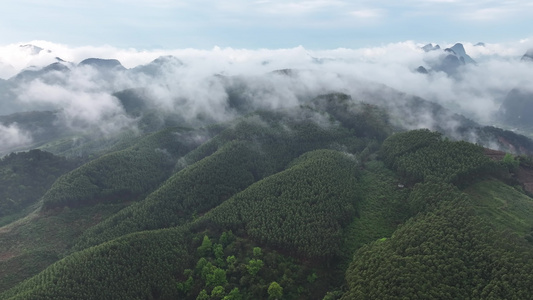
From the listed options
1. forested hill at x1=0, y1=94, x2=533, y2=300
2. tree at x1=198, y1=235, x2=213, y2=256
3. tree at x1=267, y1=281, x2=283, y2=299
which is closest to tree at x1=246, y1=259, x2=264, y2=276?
forested hill at x1=0, y1=94, x2=533, y2=300

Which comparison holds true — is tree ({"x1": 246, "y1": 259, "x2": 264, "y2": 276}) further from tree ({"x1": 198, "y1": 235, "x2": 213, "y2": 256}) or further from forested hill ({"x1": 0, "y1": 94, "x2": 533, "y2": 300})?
tree ({"x1": 198, "y1": 235, "x2": 213, "y2": 256})

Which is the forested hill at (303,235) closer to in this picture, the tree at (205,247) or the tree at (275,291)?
the tree at (275,291)

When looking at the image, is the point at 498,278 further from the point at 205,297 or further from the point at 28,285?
the point at 28,285

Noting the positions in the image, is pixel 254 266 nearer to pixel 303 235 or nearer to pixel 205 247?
pixel 303 235

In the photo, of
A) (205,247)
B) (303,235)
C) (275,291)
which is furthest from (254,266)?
(205,247)

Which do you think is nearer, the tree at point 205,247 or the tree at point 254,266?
the tree at point 254,266

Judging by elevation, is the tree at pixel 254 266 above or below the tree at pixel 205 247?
above

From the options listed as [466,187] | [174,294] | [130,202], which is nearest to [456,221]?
[466,187]

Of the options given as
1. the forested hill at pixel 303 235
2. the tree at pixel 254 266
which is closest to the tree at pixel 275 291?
the forested hill at pixel 303 235

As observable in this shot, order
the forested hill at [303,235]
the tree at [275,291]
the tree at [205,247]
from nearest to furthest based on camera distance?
the forested hill at [303,235] < the tree at [275,291] < the tree at [205,247]
